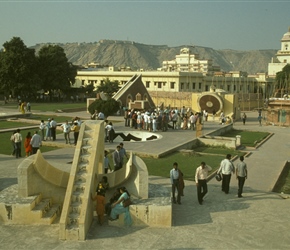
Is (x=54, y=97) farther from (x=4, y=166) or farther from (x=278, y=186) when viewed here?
(x=278, y=186)

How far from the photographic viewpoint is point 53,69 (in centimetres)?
4266

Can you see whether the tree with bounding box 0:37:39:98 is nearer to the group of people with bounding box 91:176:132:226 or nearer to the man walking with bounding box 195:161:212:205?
the man walking with bounding box 195:161:212:205

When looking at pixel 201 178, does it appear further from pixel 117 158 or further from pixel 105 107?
pixel 105 107

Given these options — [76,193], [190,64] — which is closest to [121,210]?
[76,193]

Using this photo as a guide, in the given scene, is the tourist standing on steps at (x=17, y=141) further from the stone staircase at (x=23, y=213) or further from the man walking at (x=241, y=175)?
the man walking at (x=241, y=175)

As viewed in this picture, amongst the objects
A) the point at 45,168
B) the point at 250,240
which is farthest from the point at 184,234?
the point at 45,168

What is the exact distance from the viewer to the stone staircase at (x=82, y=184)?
738 cm

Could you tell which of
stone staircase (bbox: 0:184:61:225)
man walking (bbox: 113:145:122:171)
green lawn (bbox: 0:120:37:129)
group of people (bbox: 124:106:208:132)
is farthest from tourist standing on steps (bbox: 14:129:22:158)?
green lawn (bbox: 0:120:37:129)

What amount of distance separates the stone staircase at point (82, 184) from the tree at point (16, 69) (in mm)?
31830

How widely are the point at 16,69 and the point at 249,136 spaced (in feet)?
83.5

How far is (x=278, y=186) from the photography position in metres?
12.2

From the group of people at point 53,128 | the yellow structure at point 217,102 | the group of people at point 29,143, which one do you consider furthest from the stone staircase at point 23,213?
the yellow structure at point 217,102

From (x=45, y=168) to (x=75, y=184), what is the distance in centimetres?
93

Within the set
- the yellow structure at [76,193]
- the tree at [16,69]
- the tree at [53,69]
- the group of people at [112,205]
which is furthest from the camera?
the tree at [53,69]
